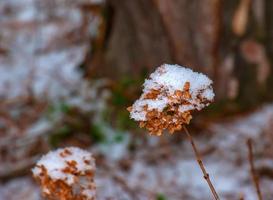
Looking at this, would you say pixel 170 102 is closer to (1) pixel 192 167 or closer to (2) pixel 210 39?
(1) pixel 192 167

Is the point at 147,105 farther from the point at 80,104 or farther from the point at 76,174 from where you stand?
the point at 80,104

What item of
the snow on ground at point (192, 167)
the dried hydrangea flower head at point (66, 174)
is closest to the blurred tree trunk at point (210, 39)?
the snow on ground at point (192, 167)

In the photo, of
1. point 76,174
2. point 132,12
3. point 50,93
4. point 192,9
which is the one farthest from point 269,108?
point 76,174

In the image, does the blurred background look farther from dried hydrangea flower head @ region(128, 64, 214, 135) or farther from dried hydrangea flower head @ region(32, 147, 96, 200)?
dried hydrangea flower head @ region(128, 64, 214, 135)

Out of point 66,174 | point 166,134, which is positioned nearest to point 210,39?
point 166,134

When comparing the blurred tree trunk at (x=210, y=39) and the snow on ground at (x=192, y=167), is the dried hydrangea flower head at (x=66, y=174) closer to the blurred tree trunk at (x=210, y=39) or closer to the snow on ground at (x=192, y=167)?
the snow on ground at (x=192, y=167)

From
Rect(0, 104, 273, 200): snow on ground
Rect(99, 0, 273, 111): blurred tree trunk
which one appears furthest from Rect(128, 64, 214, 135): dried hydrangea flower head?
Rect(99, 0, 273, 111): blurred tree trunk

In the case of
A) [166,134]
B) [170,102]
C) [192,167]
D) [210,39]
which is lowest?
[170,102]
